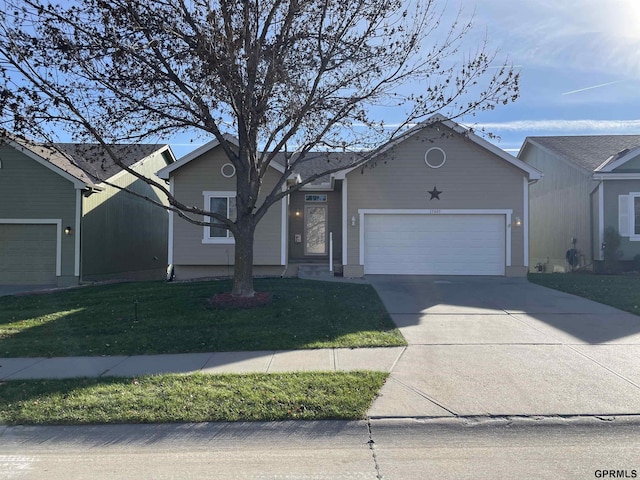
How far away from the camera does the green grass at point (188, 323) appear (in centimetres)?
715

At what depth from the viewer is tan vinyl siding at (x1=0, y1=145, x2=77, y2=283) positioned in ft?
50.6

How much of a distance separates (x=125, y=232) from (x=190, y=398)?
16.6m

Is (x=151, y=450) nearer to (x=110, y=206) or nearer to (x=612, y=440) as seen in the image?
(x=612, y=440)

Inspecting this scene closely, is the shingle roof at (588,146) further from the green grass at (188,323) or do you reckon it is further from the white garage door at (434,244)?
the green grass at (188,323)

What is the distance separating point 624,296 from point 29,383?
12120 mm

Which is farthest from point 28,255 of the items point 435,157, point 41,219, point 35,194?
point 435,157

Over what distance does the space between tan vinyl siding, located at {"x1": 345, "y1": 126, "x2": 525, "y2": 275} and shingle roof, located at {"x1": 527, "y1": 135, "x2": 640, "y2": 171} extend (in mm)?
4630

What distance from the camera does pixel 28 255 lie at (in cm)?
1552

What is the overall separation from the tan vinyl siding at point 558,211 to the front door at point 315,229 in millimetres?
10199

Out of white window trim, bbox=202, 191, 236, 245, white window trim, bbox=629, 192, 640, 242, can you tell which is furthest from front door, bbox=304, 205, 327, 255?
white window trim, bbox=629, 192, 640, 242

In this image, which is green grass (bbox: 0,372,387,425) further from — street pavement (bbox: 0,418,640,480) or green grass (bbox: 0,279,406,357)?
green grass (bbox: 0,279,406,357)

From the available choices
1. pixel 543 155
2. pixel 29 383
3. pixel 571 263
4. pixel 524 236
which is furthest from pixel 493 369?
pixel 543 155

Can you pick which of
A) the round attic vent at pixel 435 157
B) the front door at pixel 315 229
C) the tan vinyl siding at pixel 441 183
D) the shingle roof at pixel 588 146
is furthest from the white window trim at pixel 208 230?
the shingle roof at pixel 588 146

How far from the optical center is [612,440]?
403 cm
